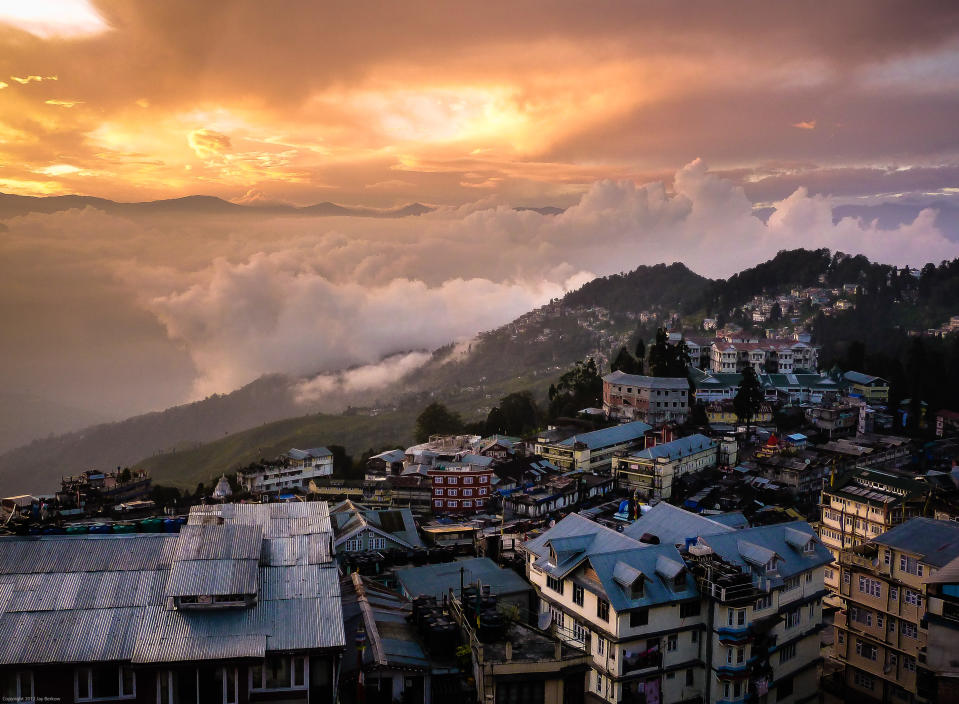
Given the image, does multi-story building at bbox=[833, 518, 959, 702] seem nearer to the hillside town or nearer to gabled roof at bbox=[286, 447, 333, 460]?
the hillside town

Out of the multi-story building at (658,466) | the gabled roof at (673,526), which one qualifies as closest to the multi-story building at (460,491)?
the multi-story building at (658,466)

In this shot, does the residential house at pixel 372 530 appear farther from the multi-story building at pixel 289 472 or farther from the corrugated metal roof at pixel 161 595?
the multi-story building at pixel 289 472

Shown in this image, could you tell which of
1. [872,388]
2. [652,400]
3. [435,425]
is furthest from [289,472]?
[872,388]

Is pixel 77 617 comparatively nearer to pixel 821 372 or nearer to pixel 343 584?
pixel 343 584

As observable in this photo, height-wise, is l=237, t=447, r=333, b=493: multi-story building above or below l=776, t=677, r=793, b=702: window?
below

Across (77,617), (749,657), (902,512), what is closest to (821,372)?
(902,512)

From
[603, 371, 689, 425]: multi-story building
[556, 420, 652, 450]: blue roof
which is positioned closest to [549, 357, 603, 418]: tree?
[603, 371, 689, 425]: multi-story building
